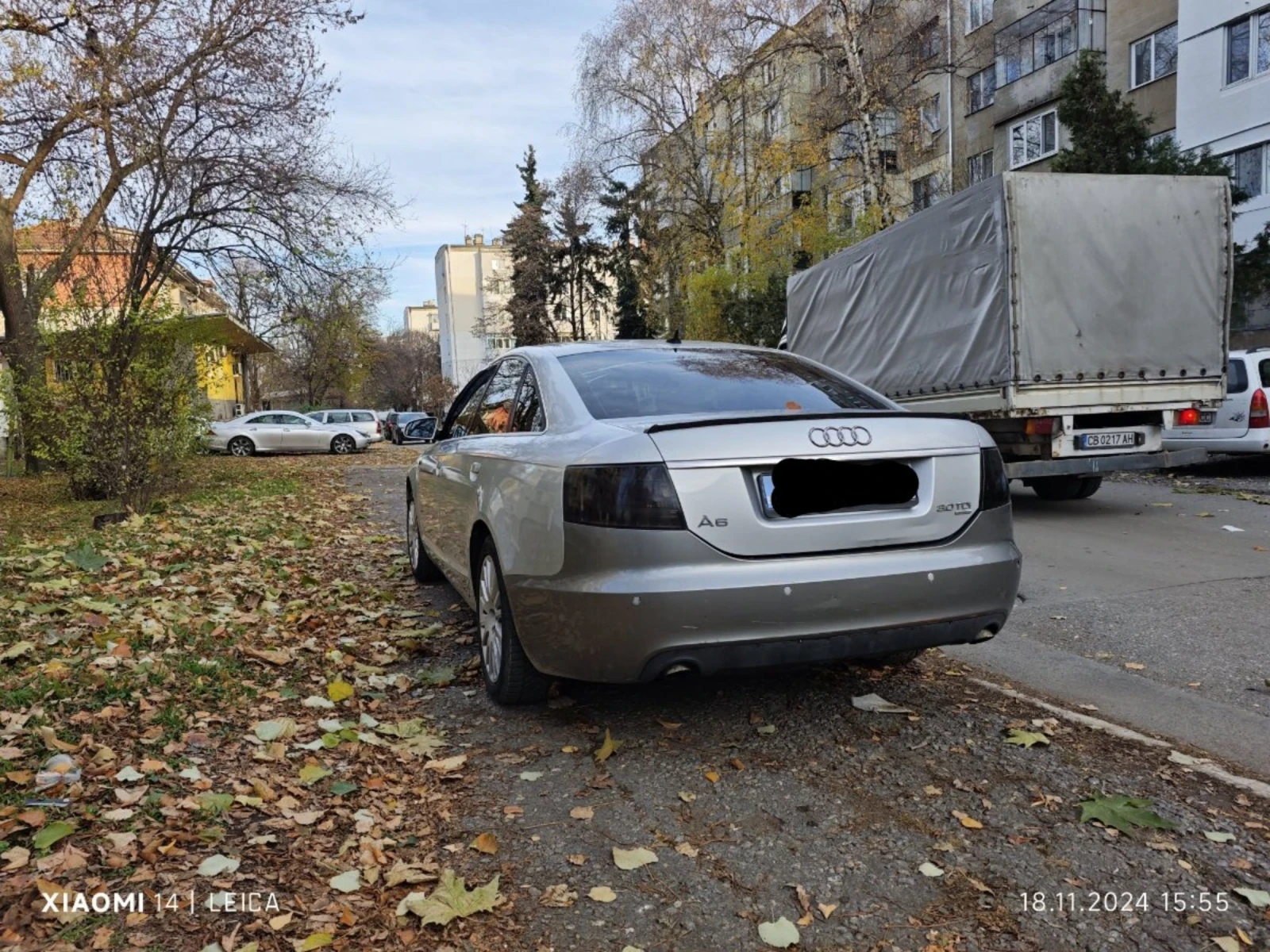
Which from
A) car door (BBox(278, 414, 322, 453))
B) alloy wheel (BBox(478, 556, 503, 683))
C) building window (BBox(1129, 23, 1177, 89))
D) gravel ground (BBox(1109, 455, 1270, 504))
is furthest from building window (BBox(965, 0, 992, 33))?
alloy wheel (BBox(478, 556, 503, 683))

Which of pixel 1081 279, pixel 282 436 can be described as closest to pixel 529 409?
pixel 1081 279

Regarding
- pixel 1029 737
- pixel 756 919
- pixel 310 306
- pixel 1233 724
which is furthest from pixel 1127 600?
pixel 310 306

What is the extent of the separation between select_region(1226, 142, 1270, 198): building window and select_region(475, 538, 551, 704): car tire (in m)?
24.3

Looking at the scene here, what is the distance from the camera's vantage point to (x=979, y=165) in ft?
111

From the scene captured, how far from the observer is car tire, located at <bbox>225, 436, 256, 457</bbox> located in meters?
29.9

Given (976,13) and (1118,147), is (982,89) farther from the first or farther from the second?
(1118,147)

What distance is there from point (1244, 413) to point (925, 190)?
25.8 metres

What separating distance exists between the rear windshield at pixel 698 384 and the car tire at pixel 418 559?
2636mm

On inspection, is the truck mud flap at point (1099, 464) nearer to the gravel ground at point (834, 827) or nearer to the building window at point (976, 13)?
the gravel ground at point (834, 827)

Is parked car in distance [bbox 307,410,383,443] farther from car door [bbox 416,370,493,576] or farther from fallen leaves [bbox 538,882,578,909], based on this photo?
fallen leaves [bbox 538,882,578,909]

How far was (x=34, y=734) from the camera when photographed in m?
3.54

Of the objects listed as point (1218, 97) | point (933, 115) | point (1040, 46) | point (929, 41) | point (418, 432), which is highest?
point (929, 41)

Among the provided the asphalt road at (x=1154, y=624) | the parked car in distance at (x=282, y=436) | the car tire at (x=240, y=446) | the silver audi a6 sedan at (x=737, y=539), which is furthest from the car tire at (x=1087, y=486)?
the car tire at (x=240, y=446)

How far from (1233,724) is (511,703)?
9.47ft
